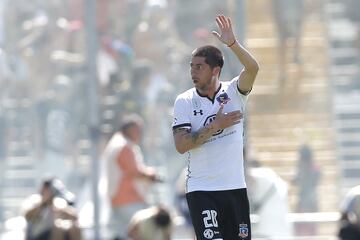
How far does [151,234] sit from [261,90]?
90.8 inches

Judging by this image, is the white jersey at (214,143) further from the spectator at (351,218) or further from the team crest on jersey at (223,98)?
the spectator at (351,218)

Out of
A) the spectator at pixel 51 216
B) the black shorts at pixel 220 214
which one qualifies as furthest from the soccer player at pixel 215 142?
the spectator at pixel 51 216

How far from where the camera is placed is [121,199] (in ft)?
46.9

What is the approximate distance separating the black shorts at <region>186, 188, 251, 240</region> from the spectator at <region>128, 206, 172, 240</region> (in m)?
3.77

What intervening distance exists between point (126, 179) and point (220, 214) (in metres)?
5.01

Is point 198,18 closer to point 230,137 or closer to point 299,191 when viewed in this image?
point 299,191

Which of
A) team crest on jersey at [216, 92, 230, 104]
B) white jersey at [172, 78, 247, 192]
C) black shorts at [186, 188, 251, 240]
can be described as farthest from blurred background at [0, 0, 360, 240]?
team crest on jersey at [216, 92, 230, 104]

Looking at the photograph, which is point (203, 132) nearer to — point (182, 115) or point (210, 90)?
point (182, 115)

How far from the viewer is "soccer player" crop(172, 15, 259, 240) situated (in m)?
9.18

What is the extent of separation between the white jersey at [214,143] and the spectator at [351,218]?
358cm

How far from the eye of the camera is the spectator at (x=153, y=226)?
13.2 metres

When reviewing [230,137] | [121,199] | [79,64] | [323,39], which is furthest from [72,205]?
[230,137]

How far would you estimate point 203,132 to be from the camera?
9.06 m

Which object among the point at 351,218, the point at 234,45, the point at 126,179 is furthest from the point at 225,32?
the point at 126,179
